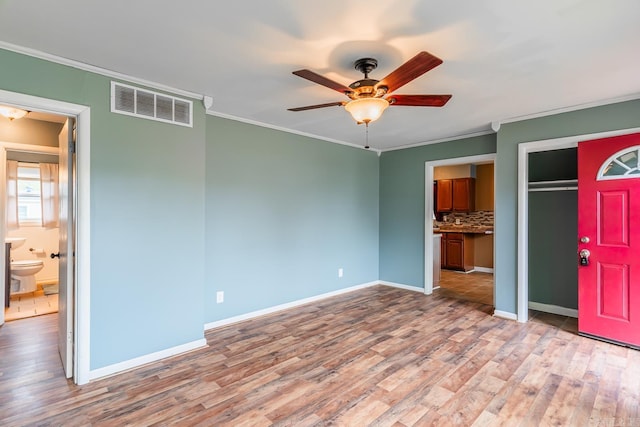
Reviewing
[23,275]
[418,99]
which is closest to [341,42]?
[418,99]

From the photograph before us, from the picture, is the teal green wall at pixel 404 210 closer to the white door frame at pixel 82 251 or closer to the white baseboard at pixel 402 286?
the white baseboard at pixel 402 286

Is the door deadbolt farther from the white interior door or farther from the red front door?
the white interior door

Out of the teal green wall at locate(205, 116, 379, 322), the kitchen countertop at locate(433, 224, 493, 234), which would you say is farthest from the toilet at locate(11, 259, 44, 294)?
the kitchen countertop at locate(433, 224, 493, 234)

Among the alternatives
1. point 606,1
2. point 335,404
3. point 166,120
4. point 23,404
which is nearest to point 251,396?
point 335,404

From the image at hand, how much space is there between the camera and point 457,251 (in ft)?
23.7

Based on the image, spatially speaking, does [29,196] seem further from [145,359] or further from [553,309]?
[553,309]

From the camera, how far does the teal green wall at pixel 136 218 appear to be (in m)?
2.54

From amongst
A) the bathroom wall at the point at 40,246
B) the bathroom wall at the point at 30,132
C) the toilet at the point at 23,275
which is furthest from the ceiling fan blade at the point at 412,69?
the bathroom wall at the point at 40,246

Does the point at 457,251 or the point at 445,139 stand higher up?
the point at 445,139

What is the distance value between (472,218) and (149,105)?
23.3 ft

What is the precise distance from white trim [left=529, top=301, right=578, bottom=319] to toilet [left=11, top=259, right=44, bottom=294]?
7.23 m

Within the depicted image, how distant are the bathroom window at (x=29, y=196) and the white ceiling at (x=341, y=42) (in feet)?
14.3

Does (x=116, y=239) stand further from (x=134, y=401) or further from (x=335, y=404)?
(x=335, y=404)

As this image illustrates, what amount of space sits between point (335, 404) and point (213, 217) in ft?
7.62
